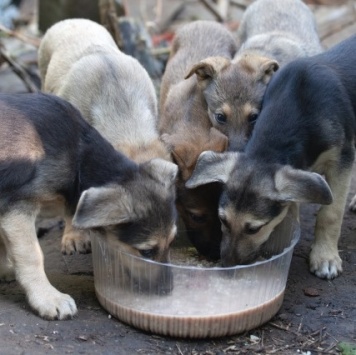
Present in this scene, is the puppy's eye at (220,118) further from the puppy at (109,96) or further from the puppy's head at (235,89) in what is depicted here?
the puppy at (109,96)

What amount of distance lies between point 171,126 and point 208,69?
0.78m

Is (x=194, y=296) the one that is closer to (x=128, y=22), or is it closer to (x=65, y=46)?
(x=65, y=46)

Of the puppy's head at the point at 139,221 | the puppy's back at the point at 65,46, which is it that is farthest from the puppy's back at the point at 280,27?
the puppy's head at the point at 139,221

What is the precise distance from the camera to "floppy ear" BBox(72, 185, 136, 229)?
553 cm

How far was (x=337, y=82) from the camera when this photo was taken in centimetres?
700

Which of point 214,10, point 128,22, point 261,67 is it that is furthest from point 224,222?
point 214,10

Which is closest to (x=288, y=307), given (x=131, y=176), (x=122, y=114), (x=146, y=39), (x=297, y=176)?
(x=297, y=176)

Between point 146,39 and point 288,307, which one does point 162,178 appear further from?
point 146,39

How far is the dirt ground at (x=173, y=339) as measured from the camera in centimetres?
557

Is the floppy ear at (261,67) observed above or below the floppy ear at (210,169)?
above

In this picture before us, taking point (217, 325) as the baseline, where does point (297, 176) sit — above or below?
above

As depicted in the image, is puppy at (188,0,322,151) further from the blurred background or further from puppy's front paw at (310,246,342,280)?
the blurred background

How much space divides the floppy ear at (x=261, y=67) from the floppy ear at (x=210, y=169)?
1.71 meters

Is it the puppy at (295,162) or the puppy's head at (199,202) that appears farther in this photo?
the puppy's head at (199,202)
